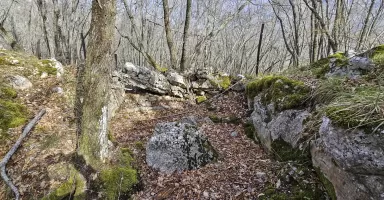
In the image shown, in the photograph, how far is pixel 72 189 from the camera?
368 cm

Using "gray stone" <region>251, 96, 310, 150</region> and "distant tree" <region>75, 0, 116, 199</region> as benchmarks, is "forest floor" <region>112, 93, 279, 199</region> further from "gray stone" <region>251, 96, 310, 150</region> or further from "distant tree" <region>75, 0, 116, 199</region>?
"distant tree" <region>75, 0, 116, 199</region>

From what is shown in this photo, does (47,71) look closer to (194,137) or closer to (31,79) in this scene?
(31,79)

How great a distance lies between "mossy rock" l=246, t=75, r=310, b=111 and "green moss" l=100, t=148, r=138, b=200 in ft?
9.57

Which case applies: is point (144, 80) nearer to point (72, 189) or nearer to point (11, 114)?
point (11, 114)

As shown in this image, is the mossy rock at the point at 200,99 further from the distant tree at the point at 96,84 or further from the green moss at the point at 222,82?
the distant tree at the point at 96,84

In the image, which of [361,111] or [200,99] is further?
[200,99]

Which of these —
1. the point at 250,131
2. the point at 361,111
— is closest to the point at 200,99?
the point at 250,131

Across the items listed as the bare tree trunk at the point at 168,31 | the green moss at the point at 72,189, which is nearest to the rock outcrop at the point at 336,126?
the green moss at the point at 72,189

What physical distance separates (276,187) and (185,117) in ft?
11.0

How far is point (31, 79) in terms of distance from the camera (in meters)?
6.77

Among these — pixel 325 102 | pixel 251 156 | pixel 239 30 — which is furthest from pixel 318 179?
pixel 239 30

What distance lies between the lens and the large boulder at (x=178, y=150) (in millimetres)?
4301

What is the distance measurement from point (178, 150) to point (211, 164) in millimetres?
642

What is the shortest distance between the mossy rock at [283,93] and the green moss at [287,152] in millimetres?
662
